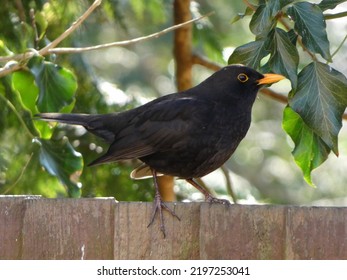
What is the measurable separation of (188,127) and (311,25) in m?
1.01

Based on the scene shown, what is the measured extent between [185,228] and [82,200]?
0.41 meters

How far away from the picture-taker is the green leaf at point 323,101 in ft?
12.7

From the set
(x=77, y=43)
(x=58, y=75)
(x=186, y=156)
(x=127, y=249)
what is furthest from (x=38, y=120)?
(x=127, y=249)

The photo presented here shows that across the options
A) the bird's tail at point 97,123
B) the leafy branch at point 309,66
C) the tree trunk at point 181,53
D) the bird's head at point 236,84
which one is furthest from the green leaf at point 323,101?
the tree trunk at point 181,53

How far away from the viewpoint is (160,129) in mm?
4766

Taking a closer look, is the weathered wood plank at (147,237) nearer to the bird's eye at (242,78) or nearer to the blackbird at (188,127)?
the blackbird at (188,127)

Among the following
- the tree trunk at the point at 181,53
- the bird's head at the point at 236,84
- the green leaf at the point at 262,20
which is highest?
the green leaf at the point at 262,20

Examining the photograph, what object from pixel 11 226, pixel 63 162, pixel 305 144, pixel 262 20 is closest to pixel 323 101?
pixel 305 144

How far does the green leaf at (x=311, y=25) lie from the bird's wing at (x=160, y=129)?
36.6 inches

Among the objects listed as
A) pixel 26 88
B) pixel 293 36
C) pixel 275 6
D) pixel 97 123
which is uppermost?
pixel 275 6

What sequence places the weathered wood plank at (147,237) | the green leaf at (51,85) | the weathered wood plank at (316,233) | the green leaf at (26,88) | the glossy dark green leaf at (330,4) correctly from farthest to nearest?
the green leaf at (26,88), the green leaf at (51,85), the glossy dark green leaf at (330,4), the weathered wood plank at (147,237), the weathered wood plank at (316,233)

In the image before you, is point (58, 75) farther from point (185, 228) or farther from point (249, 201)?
point (249, 201)

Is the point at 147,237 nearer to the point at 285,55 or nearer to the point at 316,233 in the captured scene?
the point at 316,233

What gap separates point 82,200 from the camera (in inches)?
133
